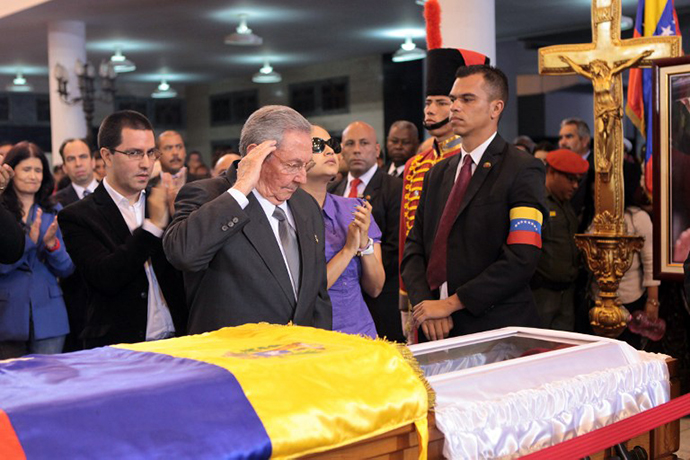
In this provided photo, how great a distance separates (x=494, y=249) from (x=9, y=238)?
187 cm

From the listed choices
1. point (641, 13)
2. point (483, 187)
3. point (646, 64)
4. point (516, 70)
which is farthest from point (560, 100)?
point (483, 187)

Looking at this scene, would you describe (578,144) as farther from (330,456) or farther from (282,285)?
(330,456)

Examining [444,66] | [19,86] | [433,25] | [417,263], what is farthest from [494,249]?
[19,86]

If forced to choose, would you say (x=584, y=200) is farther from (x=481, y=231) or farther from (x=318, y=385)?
(x=318, y=385)

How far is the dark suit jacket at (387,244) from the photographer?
474cm

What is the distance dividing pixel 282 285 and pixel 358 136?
3026mm

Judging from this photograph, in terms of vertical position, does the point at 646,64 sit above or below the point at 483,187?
above

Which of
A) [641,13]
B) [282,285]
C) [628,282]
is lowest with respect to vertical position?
[628,282]

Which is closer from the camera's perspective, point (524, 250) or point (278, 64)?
point (524, 250)

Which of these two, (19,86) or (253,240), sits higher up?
(19,86)

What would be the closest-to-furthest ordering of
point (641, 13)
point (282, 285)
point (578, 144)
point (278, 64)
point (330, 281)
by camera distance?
1. point (282, 285)
2. point (330, 281)
3. point (641, 13)
4. point (578, 144)
5. point (278, 64)

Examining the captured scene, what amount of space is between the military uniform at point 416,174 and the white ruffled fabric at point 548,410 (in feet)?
5.18

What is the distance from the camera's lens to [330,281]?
3.07 meters

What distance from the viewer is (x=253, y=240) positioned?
2479 mm
